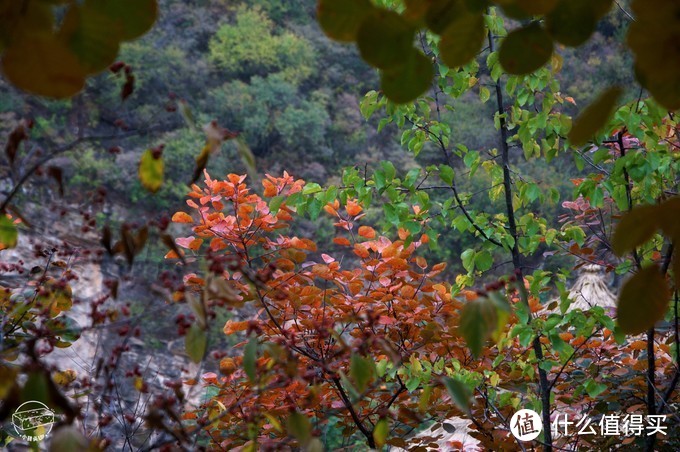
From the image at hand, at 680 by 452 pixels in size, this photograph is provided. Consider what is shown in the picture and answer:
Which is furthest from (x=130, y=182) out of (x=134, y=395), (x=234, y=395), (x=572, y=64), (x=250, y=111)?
(x=572, y=64)

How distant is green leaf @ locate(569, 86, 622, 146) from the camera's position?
0.48 metres

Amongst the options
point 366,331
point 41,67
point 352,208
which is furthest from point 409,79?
point 352,208

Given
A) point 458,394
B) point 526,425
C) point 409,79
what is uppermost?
point 409,79

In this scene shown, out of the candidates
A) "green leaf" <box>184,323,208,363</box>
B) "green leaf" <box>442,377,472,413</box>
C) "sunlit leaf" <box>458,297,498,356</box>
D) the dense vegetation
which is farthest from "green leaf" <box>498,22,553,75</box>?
"green leaf" <box>184,323,208,363</box>

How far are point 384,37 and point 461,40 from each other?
0.07 metres

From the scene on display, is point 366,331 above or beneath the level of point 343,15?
beneath

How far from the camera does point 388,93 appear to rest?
513 mm

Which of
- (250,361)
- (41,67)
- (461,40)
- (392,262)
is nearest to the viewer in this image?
(41,67)

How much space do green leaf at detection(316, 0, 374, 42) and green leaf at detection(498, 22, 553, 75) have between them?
0.12m

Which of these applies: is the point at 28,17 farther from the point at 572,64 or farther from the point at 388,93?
the point at 572,64

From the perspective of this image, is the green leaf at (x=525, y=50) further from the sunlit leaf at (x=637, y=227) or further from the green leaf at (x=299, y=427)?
the green leaf at (x=299, y=427)

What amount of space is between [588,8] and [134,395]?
5.46 meters

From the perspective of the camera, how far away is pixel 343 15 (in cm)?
49

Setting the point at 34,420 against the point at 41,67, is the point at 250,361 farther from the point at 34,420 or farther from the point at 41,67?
the point at 34,420
